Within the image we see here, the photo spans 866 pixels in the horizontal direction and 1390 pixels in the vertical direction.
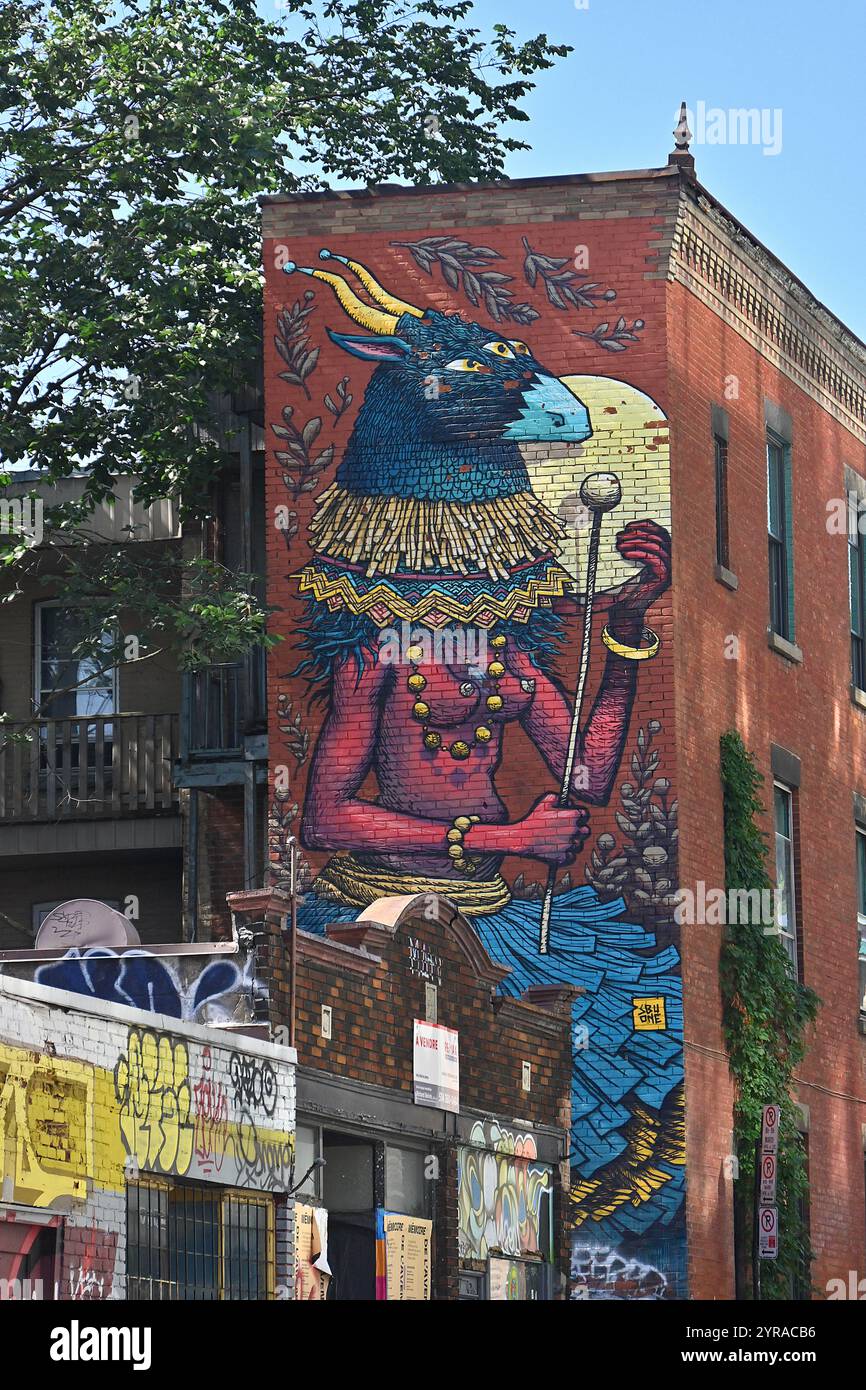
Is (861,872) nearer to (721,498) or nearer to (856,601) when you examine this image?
(856,601)

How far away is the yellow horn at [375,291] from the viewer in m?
24.4

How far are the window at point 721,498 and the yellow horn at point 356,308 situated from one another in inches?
146

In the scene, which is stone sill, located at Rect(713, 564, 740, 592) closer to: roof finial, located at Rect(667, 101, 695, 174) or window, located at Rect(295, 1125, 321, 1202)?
roof finial, located at Rect(667, 101, 695, 174)

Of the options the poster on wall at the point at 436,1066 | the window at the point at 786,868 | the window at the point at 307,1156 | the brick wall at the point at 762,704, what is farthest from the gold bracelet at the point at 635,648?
the window at the point at 307,1156

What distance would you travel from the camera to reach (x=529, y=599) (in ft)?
78.3

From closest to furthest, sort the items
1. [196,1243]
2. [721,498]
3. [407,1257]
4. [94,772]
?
[196,1243] → [407,1257] → [721,498] → [94,772]

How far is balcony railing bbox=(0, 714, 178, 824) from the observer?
27719 millimetres

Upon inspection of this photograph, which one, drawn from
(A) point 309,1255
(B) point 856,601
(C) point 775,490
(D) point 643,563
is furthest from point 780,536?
(A) point 309,1255

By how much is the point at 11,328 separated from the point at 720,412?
7513mm

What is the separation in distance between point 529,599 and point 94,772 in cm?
673

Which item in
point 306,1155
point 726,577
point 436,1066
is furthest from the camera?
point 726,577

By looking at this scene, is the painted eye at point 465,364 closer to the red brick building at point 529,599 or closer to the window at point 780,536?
the red brick building at point 529,599

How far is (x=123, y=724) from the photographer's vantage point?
92.3 feet
